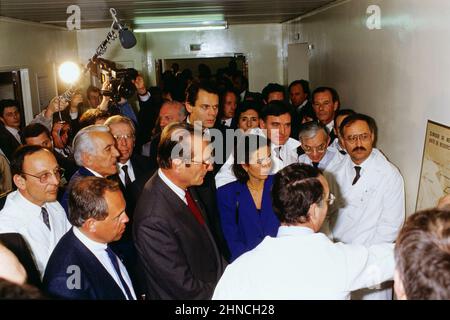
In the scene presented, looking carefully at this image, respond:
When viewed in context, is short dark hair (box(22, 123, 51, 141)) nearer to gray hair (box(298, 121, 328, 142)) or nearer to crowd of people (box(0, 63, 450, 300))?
crowd of people (box(0, 63, 450, 300))

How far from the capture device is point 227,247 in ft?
9.87

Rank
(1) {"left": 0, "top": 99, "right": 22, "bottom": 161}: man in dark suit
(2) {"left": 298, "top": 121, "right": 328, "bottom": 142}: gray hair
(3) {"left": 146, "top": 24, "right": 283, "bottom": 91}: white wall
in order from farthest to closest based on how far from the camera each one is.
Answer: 1. (3) {"left": 146, "top": 24, "right": 283, "bottom": 91}: white wall
2. (1) {"left": 0, "top": 99, "right": 22, "bottom": 161}: man in dark suit
3. (2) {"left": 298, "top": 121, "right": 328, "bottom": 142}: gray hair

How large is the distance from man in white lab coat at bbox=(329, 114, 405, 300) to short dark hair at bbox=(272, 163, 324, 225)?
56.1 inches

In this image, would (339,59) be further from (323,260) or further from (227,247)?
(323,260)

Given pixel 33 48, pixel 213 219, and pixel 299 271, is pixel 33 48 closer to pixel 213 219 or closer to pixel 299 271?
pixel 213 219

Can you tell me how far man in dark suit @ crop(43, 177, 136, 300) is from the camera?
1.89 m

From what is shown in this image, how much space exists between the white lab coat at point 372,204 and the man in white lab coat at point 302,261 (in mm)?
1328

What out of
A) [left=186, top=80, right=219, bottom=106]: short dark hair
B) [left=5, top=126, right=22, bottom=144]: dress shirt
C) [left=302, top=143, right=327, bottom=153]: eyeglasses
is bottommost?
[left=302, top=143, right=327, bottom=153]: eyeglasses

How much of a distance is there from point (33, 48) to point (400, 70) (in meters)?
5.14

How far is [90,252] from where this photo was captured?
202 cm

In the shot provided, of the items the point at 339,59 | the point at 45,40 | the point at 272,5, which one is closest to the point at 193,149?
the point at 339,59

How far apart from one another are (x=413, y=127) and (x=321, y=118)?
1.56 meters

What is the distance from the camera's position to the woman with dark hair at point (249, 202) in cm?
289

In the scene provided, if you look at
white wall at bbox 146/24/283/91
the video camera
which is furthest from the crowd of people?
white wall at bbox 146/24/283/91
